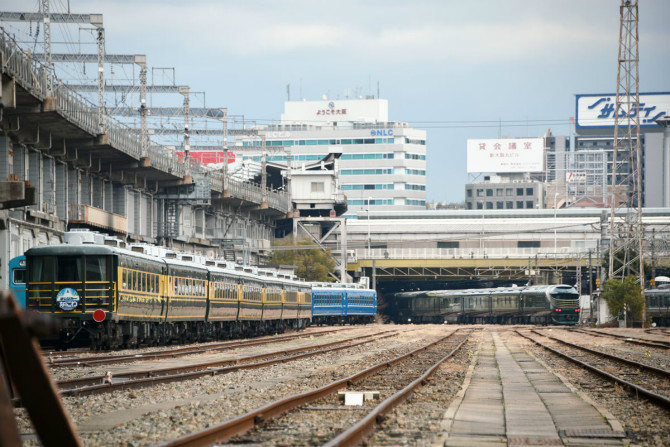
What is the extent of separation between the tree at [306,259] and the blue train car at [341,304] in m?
6.30

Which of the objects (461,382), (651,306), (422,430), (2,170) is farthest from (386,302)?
(422,430)

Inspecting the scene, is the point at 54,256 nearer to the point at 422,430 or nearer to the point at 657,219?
the point at 422,430

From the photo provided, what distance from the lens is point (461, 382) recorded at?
67.5 feet

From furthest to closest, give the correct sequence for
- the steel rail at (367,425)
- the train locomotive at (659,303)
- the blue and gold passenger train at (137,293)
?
the train locomotive at (659,303) → the blue and gold passenger train at (137,293) → the steel rail at (367,425)

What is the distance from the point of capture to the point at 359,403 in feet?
49.8


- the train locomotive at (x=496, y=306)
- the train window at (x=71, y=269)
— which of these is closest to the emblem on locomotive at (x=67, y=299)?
the train window at (x=71, y=269)

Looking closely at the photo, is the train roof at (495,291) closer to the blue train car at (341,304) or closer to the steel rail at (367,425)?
the blue train car at (341,304)

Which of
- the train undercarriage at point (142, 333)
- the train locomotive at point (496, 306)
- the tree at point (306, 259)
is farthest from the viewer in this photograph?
the tree at point (306, 259)

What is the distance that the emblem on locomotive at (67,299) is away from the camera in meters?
30.1

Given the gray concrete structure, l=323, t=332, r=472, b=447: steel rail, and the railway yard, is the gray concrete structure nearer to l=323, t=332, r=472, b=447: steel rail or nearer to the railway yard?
the railway yard

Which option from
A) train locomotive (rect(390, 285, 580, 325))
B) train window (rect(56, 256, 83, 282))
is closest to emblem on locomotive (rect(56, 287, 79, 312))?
train window (rect(56, 256, 83, 282))

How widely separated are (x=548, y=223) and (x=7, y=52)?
337 feet

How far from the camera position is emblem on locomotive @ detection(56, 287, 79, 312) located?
3008 centimetres

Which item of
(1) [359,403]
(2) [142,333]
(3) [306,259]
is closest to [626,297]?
(3) [306,259]
